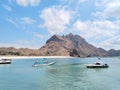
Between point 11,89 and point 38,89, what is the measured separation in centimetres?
553

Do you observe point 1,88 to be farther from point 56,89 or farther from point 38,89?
point 56,89

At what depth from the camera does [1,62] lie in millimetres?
151875

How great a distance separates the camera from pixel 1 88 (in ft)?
166

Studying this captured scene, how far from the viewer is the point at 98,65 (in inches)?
4464

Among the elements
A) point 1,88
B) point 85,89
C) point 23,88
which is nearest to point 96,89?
→ point 85,89

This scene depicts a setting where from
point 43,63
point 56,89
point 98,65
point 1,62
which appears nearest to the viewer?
point 56,89

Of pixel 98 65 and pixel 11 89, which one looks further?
pixel 98 65

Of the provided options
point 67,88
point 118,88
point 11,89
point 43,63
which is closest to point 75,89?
point 67,88

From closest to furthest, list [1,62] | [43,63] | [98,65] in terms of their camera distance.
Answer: [98,65]
[43,63]
[1,62]

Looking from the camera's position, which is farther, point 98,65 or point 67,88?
point 98,65

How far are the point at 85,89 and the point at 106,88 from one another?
186 inches

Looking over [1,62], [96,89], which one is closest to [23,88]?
[96,89]

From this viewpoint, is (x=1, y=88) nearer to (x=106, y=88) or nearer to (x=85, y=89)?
(x=85, y=89)

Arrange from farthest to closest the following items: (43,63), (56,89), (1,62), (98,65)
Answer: (1,62), (43,63), (98,65), (56,89)
